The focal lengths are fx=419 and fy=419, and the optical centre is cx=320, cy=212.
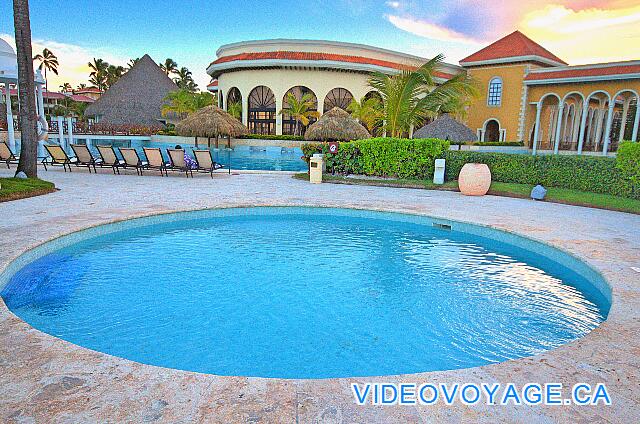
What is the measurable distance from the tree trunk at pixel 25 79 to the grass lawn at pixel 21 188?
875 mm

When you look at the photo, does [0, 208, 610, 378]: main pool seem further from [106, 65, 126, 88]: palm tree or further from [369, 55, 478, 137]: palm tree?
[106, 65, 126, 88]: palm tree

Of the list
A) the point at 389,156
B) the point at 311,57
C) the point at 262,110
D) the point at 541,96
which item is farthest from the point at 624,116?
the point at 262,110

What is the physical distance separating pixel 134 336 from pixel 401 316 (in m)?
2.58

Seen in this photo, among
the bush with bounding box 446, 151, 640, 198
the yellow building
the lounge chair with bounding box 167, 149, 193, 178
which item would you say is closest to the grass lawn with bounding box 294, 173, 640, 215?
the bush with bounding box 446, 151, 640, 198

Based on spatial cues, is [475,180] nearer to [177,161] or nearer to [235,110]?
[177,161]

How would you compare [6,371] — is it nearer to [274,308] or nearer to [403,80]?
→ [274,308]

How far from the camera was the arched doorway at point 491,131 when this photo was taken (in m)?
35.8

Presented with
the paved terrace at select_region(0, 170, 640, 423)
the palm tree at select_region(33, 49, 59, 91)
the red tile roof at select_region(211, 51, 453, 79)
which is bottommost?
the paved terrace at select_region(0, 170, 640, 423)

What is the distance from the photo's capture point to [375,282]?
538 centimetres

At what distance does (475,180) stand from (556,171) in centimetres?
323

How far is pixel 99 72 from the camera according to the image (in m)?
64.4

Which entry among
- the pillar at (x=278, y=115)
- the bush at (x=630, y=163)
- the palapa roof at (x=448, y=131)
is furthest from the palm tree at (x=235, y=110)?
the bush at (x=630, y=163)

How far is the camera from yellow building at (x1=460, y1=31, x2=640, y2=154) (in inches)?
1120

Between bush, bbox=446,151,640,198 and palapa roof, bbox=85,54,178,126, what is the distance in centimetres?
4283
